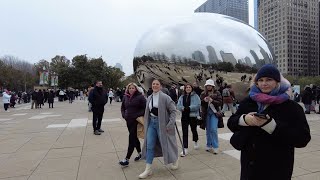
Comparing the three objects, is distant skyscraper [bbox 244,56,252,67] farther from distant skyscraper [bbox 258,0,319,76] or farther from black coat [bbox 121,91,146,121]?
distant skyscraper [bbox 258,0,319,76]

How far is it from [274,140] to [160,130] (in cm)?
311

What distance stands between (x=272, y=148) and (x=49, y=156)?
5594 millimetres

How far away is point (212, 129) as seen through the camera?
274 inches

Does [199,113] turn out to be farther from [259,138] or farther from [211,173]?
[259,138]

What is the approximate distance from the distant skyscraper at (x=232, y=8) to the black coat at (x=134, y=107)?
68.6ft

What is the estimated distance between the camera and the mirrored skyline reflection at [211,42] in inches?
464

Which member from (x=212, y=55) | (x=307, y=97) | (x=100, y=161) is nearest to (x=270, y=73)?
(x=100, y=161)

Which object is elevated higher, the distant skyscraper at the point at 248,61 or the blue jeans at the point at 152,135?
the distant skyscraper at the point at 248,61

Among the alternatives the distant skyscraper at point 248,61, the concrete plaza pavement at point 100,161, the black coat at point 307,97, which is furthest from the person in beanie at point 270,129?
the black coat at point 307,97

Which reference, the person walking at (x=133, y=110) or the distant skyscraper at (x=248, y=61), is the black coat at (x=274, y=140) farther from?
the distant skyscraper at (x=248, y=61)

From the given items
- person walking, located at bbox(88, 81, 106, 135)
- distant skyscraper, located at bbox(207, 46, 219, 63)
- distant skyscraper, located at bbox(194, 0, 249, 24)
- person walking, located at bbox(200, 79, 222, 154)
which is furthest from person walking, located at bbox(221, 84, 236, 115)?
distant skyscraper, located at bbox(194, 0, 249, 24)

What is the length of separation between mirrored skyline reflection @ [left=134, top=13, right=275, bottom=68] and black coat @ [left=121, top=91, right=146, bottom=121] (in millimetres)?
5917

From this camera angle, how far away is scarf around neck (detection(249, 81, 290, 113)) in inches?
95.7

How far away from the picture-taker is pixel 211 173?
17.9 ft
